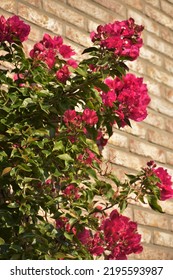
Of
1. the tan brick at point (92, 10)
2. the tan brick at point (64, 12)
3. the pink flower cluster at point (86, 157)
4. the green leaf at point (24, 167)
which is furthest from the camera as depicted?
the tan brick at point (92, 10)

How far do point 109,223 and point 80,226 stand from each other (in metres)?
0.14

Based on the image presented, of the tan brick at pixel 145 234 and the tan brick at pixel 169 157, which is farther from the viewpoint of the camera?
the tan brick at pixel 169 157

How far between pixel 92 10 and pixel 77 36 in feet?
0.86

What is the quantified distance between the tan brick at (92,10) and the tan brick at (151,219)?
1.18 meters

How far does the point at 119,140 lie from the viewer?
12.5 feet

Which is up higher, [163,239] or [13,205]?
[163,239]

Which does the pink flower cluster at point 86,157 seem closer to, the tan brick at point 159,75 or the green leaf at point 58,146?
the green leaf at point 58,146

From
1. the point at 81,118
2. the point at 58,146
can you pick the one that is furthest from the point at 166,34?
the point at 58,146

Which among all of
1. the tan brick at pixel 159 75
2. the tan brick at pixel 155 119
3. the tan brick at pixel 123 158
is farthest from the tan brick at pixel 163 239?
the tan brick at pixel 159 75

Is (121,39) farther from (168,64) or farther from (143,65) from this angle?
(168,64)

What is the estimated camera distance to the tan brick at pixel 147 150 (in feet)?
12.8

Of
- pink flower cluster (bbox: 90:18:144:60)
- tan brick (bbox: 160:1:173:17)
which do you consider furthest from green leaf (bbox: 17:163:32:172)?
tan brick (bbox: 160:1:173:17)
